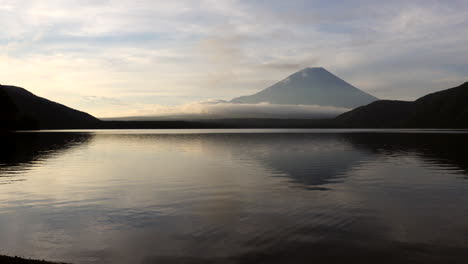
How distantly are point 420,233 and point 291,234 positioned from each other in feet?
19.6

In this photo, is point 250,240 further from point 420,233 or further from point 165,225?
point 420,233

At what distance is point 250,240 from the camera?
16.5 m

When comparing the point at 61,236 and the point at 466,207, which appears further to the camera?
the point at 466,207

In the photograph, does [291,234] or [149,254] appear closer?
[149,254]

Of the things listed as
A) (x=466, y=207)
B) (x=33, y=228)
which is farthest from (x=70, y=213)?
(x=466, y=207)

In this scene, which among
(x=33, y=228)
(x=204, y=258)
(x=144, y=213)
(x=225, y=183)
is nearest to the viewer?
(x=204, y=258)

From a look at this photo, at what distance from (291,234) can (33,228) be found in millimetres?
12597

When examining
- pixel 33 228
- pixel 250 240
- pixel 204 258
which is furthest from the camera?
pixel 33 228

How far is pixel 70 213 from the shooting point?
72.8ft

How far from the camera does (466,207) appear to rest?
23438mm

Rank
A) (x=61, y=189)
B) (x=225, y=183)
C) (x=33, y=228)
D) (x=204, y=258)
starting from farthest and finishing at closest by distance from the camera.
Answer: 1. (x=225, y=183)
2. (x=61, y=189)
3. (x=33, y=228)
4. (x=204, y=258)

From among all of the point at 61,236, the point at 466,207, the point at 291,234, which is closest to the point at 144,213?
Answer: the point at 61,236

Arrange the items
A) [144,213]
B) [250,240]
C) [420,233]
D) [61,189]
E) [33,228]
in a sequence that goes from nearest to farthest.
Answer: [250,240]
[420,233]
[33,228]
[144,213]
[61,189]

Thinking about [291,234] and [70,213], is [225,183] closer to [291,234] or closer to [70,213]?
[70,213]
